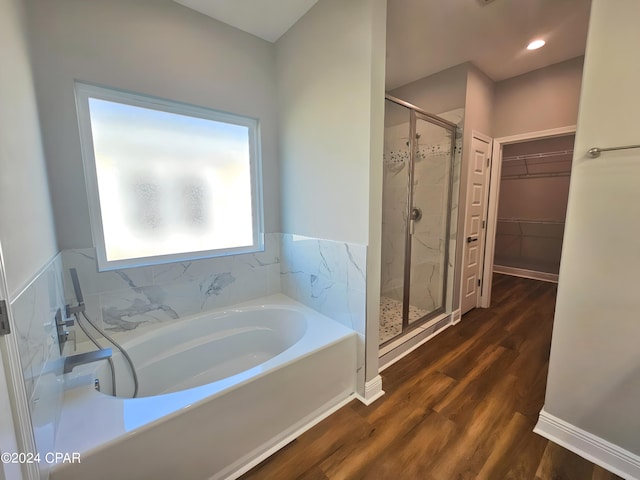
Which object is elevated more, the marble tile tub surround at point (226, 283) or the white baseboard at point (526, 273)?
the marble tile tub surround at point (226, 283)

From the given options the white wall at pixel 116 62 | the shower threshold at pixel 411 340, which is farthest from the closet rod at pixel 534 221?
the white wall at pixel 116 62

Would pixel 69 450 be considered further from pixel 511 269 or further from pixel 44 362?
pixel 511 269

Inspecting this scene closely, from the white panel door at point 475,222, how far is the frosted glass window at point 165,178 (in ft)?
7.30

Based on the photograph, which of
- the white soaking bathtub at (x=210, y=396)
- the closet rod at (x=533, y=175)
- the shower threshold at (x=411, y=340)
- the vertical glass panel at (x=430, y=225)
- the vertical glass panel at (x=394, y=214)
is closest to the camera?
the white soaking bathtub at (x=210, y=396)

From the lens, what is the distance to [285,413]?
1434mm

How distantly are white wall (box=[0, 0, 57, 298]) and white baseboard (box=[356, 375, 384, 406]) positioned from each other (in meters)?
1.79

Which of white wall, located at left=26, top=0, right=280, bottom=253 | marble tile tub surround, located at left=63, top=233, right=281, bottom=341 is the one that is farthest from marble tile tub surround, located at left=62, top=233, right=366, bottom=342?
white wall, located at left=26, top=0, right=280, bottom=253

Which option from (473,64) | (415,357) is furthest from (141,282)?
(473,64)

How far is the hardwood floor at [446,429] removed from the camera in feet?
4.19

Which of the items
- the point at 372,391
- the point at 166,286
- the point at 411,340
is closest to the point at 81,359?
the point at 166,286

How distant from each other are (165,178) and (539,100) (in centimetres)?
365

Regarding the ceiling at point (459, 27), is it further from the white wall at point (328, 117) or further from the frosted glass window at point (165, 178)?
the frosted glass window at point (165, 178)

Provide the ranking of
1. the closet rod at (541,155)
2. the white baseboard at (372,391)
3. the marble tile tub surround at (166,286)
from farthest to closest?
the closet rod at (541,155)
the white baseboard at (372,391)
the marble tile tub surround at (166,286)

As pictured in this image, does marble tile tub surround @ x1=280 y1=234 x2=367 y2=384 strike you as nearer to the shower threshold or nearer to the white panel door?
the shower threshold
